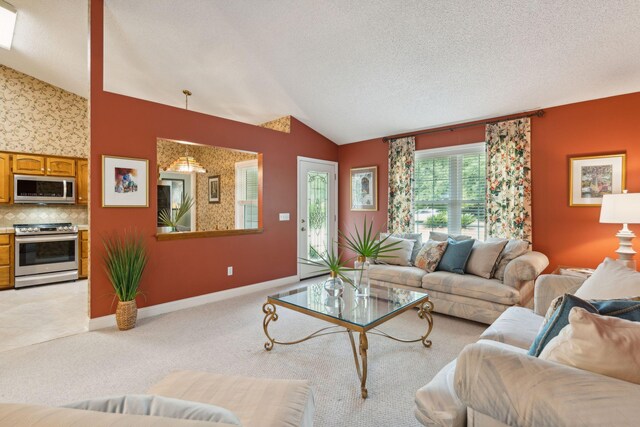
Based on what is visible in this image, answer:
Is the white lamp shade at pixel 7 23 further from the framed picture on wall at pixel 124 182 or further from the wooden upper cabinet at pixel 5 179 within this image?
the framed picture on wall at pixel 124 182

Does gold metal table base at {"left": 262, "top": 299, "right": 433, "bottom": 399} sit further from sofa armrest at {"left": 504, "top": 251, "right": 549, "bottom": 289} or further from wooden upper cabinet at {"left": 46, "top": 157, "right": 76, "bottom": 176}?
wooden upper cabinet at {"left": 46, "top": 157, "right": 76, "bottom": 176}

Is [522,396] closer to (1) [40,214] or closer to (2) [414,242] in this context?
(2) [414,242]

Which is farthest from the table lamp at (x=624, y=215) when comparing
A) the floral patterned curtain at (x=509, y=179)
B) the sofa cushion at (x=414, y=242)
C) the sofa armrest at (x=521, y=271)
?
the sofa cushion at (x=414, y=242)

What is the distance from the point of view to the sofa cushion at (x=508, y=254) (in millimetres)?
3393

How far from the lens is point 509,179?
155 inches

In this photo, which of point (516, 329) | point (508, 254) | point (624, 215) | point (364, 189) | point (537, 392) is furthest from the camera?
point (364, 189)

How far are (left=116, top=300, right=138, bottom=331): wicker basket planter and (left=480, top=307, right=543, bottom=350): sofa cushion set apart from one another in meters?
3.26

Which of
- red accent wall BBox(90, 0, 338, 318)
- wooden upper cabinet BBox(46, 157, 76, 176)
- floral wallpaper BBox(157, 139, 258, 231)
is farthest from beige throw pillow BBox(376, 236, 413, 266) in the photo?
wooden upper cabinet BBox(46, 157, 76, 176)

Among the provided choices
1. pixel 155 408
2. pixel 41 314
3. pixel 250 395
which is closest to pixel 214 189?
pixel 41 314

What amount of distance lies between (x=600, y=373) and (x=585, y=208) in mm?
3384

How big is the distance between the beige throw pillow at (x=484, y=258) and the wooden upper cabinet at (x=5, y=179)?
6.74 m

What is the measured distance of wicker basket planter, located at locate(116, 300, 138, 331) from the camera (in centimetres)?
313

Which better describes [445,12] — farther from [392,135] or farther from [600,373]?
[600,373]

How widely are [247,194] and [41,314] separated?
3.57m
